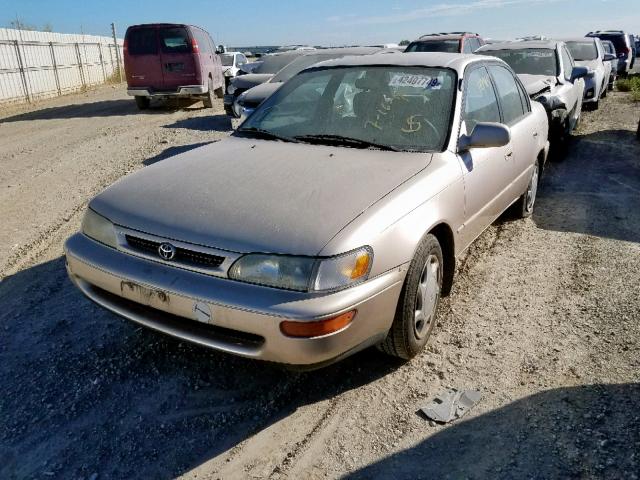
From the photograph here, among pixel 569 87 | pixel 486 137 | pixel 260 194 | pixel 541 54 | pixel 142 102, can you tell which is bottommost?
pixel 142 102

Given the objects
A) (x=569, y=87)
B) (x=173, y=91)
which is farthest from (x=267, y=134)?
(x=173, y=91)

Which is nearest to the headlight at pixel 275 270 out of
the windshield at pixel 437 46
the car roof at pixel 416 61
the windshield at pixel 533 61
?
the car roof at pixel 416 61

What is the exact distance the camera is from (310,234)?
2.38 meters

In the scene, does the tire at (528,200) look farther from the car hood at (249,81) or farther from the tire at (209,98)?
the tire at (209,98)

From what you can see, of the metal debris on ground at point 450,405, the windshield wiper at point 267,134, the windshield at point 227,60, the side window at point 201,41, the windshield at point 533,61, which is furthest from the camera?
the windshield at point 227,60

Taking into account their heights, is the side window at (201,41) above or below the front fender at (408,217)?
above

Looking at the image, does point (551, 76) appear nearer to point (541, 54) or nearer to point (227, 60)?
point (541, 54)

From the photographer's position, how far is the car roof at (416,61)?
3752 mm

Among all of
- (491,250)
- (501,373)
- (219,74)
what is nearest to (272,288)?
(501,373)

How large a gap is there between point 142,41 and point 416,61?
Answer: 1091cm

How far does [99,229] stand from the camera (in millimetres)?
2857

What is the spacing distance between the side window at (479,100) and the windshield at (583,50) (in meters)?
9.26

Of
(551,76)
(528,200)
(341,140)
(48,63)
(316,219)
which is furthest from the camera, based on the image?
(48,63)

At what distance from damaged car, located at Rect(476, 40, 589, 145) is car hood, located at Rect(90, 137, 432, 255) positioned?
5157 millimetres
